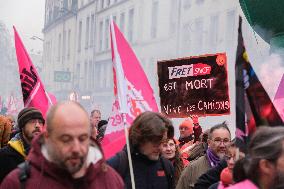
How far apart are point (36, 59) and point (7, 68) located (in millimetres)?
29433

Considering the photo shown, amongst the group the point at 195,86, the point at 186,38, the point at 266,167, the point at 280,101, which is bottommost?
the point at 266,167

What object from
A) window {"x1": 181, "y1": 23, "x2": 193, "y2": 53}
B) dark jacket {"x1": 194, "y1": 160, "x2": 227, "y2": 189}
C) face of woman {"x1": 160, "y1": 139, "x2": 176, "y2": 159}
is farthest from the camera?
window {"x1": 181, "y1": 23, "x2": 193, "y2": 53}

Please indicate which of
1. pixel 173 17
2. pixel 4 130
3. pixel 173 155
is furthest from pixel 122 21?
pixel 173 155

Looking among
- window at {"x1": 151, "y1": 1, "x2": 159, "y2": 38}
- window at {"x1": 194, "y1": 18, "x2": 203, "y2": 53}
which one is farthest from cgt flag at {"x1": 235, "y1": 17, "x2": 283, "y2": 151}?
window at {"x1": 151, "y1": 1, "x2": 159, "y2": 38}

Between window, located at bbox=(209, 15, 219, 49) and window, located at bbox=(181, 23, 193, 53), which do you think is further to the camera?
window, located at bbox=(181, 23, 193, 53)

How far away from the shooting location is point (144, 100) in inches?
184

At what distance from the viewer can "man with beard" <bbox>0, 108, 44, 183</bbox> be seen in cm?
438

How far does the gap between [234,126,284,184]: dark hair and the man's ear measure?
0.01 metres

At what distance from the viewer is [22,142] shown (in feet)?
14.9

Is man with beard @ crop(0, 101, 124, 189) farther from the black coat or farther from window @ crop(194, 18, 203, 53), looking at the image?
window @ crop(194, 18, 203, 53)

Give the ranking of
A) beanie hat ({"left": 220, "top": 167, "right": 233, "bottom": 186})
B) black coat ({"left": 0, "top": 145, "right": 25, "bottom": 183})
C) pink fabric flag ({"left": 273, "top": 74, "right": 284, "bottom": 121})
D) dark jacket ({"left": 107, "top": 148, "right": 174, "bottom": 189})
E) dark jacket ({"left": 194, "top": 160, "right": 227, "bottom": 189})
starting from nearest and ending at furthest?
beanie hat ({"left": 220, "top": 167, "right": 233, "bottom": 186}) → dark jacket ({"left": 107, "top": 148, "right": 174, "bottom": 189}) → dark jacket ({"left": 194, "top": 160, "right": 227, "bottom": 189}) → pink fabric flag ({"left": 273, "top": 74, "right": 284, "bottom": 121}) → black coat ({"left": 0, "top": 145, "right": 25, "bottom": 183})

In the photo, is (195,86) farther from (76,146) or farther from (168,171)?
(76,146)

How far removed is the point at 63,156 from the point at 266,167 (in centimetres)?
83

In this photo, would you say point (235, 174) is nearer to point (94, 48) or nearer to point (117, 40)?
point (117, 40)
